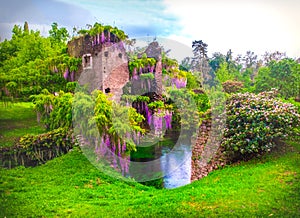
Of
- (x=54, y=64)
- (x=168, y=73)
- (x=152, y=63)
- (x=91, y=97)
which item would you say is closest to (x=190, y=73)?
(x=168, y=73)

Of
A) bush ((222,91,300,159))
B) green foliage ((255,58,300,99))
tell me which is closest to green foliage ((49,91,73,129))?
bush ((222,91,300,159))

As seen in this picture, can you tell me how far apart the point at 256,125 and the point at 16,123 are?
974 cm

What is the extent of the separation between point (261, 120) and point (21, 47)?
44.5 feet

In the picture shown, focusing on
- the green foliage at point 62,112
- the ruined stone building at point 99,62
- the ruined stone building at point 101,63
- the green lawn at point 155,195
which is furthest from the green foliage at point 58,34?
the green lawn at point 155,195

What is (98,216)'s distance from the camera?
5.50m

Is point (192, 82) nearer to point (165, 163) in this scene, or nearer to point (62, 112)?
point (165, 163)

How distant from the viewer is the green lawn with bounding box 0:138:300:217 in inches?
214

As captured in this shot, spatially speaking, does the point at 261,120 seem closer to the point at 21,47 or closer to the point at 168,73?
the point at 168,73

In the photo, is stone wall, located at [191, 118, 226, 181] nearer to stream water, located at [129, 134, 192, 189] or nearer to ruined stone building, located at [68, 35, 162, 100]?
stream water, located at [129, 134, 192, 189]

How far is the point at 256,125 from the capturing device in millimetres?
7754

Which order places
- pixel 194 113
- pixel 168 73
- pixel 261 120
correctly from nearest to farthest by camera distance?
pixel 261 120
pixel 194 113
pixel 168 73

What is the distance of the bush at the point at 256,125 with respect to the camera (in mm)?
7587

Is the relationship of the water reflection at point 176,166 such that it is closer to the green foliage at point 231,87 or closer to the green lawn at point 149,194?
the green lawn at point 149,194

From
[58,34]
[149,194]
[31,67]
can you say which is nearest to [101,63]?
[31,67]
